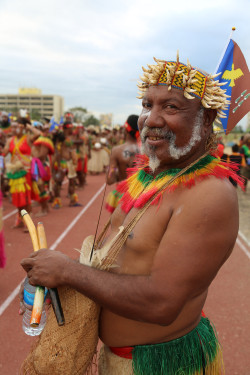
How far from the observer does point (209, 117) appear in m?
1.50

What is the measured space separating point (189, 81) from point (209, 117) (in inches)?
8.1

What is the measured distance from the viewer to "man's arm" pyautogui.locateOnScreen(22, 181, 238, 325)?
→ 1.22 metres

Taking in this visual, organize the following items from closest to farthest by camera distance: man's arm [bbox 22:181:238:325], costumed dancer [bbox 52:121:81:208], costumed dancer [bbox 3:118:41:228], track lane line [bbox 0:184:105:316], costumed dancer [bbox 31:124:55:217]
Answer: man's arm [bbox 22:181:238:325] < track lane line [bbox 0:184:105:316] < costumed dancer [bbox 3:118:41:228] < costumed dancer [bbox 31:124:55:217] < costumed dancer [bbox 52:121:81:208]

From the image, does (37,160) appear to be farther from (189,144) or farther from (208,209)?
(208,209)

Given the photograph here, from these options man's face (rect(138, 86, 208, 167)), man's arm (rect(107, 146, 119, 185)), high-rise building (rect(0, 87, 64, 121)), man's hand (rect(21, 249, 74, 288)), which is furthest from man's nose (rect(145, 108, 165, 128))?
high-rise building (rect(0, 87, 64, 121))

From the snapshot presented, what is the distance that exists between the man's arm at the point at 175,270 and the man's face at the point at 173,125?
21 centimetres

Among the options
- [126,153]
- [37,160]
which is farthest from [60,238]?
[126,153]

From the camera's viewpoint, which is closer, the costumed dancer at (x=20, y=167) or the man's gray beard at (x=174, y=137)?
the man's gray beard at (x=174, y=137)

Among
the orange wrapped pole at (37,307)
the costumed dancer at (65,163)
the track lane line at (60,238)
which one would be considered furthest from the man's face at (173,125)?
the costumed dancer at (65,163)

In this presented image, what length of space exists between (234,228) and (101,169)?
54.5ft

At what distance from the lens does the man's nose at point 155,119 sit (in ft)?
4.65

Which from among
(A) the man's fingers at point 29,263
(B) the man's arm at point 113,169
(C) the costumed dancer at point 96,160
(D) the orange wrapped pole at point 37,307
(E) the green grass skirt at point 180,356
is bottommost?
(C) the costumed dancer at point 96,160

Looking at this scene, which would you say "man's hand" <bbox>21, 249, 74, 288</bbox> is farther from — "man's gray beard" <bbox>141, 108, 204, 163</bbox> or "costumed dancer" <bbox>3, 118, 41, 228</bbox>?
"costumed dancer" <bbox>3, 118, 41, 228</bbox>

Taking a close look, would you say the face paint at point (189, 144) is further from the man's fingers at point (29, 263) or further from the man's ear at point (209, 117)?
the man's fingers at point (29, 263)
